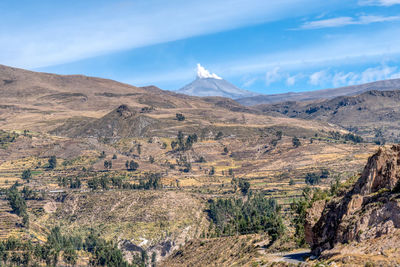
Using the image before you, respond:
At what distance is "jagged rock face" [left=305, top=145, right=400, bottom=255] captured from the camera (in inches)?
2036

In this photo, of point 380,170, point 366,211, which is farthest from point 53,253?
point 366,211

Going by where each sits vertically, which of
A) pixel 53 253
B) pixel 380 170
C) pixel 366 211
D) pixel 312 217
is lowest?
pixel 53 253

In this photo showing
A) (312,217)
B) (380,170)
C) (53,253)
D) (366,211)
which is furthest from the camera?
(53,253)

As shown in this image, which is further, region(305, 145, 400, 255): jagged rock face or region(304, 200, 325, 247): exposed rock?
region(304, 200, 325, 247): exposed rock

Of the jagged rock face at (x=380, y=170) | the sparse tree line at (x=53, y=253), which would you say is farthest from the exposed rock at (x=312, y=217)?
the sparse tree line at (x=53, y=253)

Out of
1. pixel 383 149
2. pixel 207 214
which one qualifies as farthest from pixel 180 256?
pixel 383 149

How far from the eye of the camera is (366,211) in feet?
176

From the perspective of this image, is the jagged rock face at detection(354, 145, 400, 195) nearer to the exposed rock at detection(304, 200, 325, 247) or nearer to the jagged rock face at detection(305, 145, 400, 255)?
the jagged rock face at detection(305, 145, 400, 255)

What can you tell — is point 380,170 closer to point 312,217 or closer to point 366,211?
point 366,211

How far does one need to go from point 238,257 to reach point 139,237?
77.5 metres

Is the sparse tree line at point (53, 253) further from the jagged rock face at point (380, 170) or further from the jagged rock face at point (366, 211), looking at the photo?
the jagged rock face at point (380, 170)

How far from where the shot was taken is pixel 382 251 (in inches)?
1917

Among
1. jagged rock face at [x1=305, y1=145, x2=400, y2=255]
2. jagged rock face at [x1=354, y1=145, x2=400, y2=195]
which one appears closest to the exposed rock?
jagged rock face at [x1=305, y1=145, x2=400, y2=255]

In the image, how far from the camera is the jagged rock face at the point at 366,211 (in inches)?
2036
